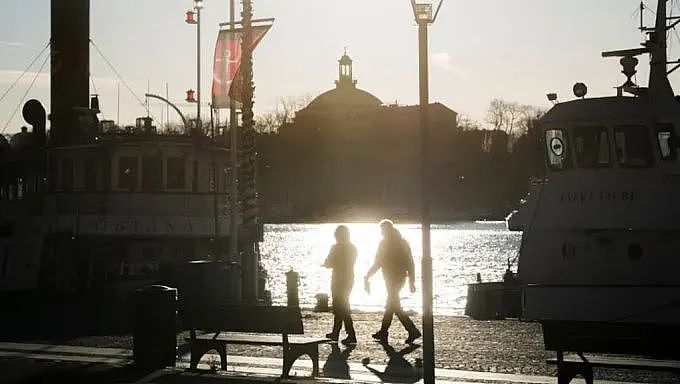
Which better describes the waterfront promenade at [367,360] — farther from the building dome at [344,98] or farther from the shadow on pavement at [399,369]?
the building dome at [344,98]

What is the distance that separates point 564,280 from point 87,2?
31.1 meters

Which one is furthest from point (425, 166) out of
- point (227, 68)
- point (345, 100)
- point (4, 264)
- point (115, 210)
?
point (345, 100)

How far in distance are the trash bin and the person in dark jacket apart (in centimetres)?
423

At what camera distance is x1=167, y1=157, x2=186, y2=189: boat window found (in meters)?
37.0

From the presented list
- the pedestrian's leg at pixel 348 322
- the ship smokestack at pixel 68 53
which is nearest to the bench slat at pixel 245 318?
the pedestrian's leg at pixel 348 322

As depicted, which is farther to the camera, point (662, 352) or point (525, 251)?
point (525, 251)

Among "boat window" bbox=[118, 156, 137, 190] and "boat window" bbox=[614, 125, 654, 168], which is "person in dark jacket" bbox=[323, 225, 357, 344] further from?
"boat window" bbox=[118, 156, 137, 190]

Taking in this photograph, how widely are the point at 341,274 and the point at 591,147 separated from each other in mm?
5191

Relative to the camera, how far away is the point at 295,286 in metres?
28.3

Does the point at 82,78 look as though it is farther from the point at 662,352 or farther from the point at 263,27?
the point at 662,352

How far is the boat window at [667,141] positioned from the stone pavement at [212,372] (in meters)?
5.40

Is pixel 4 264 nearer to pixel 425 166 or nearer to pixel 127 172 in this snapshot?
pixel 127 172

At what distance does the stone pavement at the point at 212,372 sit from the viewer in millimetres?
16281

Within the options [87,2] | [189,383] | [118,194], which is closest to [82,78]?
[87,2]
